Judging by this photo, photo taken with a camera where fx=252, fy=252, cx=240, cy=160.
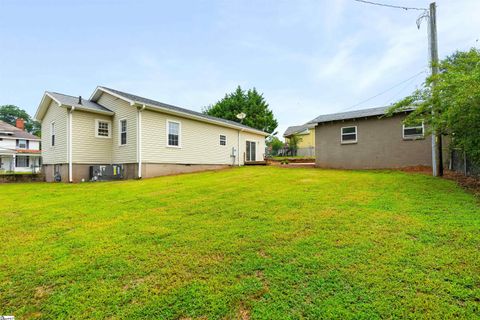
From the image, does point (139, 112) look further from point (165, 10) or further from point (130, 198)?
point (130, 198)

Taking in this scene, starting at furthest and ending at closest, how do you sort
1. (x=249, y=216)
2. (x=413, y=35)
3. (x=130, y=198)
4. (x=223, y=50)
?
1. (x=223, y=50)
2. (x=413, y=35)
3. (x=130, y=198)
4. (x=249, y=216)

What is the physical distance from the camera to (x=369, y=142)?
1434cm

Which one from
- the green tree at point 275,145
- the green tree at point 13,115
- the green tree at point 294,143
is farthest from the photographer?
the green tree at point 13,115

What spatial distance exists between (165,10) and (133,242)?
13660 mm

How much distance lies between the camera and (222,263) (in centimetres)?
306

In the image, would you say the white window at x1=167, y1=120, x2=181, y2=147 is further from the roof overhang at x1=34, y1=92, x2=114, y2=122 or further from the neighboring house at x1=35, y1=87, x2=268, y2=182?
the roof overhang at x1=34, y1=92, x2=114, y2=122

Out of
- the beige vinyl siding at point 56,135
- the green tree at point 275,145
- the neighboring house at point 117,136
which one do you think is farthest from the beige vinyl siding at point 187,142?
the green tree at point 275,145

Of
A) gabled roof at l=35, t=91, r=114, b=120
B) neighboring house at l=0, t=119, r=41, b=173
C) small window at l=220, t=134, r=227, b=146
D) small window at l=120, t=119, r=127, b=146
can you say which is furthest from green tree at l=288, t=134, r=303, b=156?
neighboring house at l=0, t=119, r=41, b=173

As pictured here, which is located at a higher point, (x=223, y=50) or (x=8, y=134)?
(x=223, y=50)

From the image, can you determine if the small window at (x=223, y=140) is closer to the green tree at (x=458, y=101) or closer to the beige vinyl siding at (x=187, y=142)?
the beige vinyl siding at (x=187, y=142)

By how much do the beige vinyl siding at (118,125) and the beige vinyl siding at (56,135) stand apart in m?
2.25

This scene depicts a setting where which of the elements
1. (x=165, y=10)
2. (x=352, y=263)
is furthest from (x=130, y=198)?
(x=165, y=10)

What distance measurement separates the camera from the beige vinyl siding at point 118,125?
511 inches

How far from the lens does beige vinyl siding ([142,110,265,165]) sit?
43.1 ft
